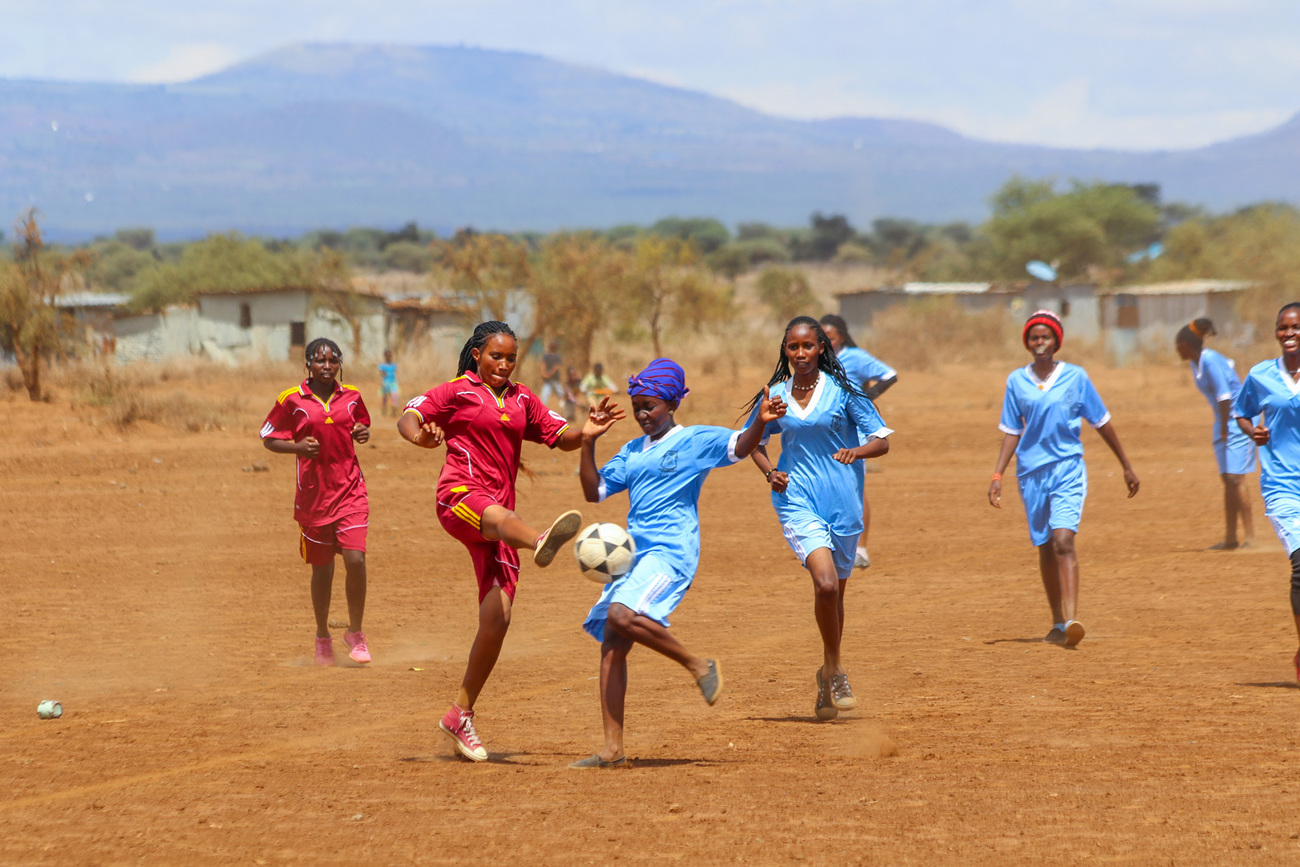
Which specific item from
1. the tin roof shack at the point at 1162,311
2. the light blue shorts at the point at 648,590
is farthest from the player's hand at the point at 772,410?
the tin roof shack at the point at 1162,311

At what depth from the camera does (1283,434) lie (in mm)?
7359

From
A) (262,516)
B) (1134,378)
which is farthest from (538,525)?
(1134,378)

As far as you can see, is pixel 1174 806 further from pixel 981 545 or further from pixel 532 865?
pixel 981 545

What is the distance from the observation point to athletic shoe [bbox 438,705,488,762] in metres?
5.91

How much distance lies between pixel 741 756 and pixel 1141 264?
221 ft

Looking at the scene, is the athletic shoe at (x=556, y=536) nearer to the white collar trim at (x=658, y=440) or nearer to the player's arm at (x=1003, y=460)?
the white collar trim at (x=658, y=440)

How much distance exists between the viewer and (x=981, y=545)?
13.5 metres

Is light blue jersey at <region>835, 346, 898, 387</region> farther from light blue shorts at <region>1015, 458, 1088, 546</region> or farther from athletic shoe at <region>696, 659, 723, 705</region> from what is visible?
athletic shoe at <region>696, 659, 723, 705</region>

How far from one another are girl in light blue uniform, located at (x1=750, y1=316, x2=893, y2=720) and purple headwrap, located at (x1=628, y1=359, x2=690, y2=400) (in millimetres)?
833

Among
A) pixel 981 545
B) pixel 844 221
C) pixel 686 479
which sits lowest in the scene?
pixel 981 545

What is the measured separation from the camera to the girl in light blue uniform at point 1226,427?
1212 centimetres

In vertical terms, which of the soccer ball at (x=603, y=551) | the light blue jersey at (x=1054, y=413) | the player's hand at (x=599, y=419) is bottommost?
the soccer ball at (x=603, y=551)

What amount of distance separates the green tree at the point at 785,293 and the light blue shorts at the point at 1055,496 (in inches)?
1954

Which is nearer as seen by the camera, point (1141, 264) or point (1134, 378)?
point (1134, 378)
